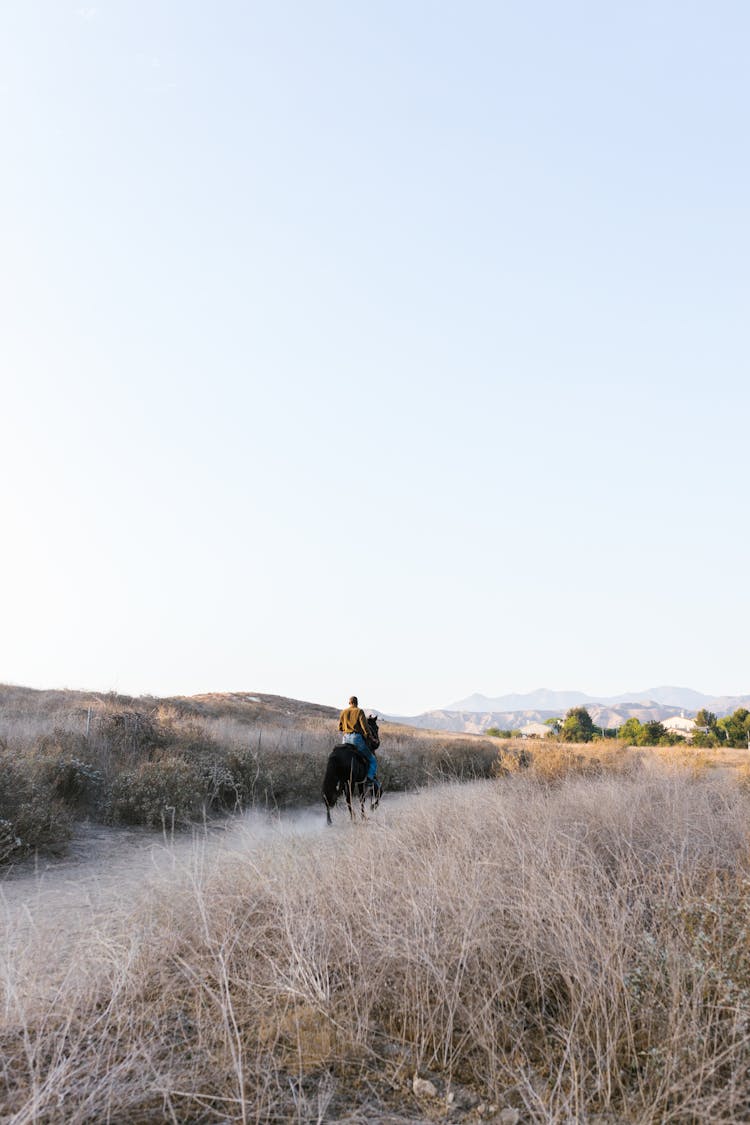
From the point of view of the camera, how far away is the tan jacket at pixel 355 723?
1291 centimetres

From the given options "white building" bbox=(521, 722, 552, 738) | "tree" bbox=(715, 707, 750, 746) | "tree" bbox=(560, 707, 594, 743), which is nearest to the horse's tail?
"white building" bbox=(521, 722, 552, 738)

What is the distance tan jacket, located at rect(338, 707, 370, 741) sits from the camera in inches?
508

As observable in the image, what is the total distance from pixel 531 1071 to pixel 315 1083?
3.33ft

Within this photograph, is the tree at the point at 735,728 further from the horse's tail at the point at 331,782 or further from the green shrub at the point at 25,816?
the green shrub at the point at 25,816

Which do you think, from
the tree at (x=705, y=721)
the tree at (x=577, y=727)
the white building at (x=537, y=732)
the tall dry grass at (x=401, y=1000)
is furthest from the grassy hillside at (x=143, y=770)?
the tree at (x=705, y=721)

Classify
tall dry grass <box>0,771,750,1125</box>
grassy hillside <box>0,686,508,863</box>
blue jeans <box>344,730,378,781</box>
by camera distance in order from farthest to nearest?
→ blue jeans <box>344,730,378,781</box> < grassy hillside <box>0,686,508,863</box> < tall dry grass <box>0,771,750,1125</box>

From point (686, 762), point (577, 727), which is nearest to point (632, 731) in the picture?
point (577, 727)

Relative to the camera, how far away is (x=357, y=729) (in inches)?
509

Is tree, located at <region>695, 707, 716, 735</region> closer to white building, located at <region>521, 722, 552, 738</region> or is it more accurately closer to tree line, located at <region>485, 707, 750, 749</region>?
tree line, located at <region>485, 707, 750, 749</region>

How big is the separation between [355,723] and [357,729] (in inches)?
4.5

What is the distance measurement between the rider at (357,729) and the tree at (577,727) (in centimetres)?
3382

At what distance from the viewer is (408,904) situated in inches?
192

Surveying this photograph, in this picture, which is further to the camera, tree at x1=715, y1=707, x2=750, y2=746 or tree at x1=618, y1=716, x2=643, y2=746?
tree at x1=715, y1=707, x2=750, y2=746

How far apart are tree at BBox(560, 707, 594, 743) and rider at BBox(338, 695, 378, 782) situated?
33820 millimetres
